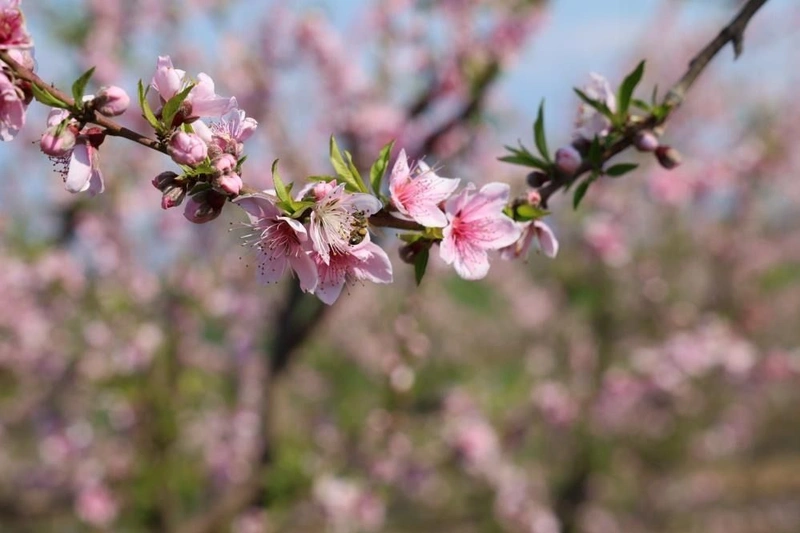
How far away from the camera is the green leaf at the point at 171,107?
106 cm

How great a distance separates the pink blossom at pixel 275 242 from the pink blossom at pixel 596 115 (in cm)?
62

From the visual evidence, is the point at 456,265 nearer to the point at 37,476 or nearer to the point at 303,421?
the point at 37,476

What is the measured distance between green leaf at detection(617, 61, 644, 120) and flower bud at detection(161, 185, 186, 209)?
83 cm

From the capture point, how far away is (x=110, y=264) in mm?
5188

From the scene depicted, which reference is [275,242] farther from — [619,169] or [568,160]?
[619,169]

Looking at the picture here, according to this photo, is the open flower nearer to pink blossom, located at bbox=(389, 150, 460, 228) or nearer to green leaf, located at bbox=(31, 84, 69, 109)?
pink blossom, located at bbox=(389, 150, 460, 228)

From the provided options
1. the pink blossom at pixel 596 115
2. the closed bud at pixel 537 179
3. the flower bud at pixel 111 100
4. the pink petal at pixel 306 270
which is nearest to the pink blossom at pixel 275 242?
the pink petal at pixel 306 270

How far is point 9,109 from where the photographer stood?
1.00 metres

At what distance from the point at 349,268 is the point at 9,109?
0.55 metres

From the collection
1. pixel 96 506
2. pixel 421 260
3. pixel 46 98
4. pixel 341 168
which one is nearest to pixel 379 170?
pixel 341 168

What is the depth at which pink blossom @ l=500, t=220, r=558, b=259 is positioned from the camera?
1.28 metres

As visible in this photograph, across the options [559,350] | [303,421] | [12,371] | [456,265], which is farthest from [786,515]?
[456,265]

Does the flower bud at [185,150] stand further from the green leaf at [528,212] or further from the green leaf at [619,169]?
the green leaf at [619,169]

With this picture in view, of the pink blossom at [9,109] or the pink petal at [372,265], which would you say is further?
the pink petal at [372,265]
